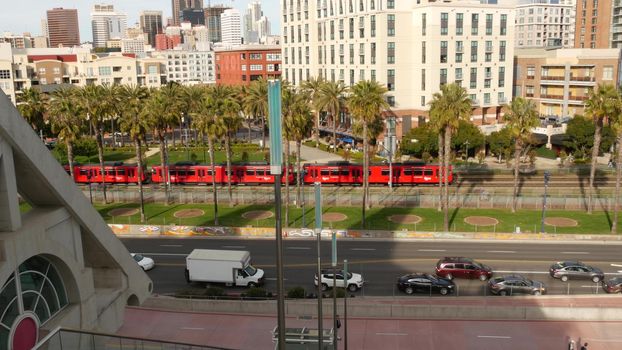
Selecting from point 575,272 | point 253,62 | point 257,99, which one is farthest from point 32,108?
point 253,62

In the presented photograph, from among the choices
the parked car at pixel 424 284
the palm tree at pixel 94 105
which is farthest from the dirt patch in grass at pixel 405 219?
the palm tree at pixel 94 105

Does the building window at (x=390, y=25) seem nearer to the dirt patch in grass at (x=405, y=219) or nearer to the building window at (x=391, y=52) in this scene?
the building window at (x=391, y=52)

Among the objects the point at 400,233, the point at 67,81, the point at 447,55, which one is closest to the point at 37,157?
the point at 400,233

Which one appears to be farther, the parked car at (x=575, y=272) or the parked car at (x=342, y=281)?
the parked car at (x=575, y=272)

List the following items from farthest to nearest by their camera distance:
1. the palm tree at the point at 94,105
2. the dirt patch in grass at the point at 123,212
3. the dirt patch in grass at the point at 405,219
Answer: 1. the palm tree at the point at 94,105
2. the dirt patch in grass at the point at 123,212
3. the dirt patch in grass at the point at 405,219

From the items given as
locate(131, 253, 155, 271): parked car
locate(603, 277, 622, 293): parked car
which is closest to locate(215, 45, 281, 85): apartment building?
locate(131, 253, 155, 271): parked car

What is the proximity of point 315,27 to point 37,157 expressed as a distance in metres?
101

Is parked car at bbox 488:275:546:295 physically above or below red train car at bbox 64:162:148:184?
below

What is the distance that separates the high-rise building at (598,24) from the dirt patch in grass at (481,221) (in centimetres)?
10036

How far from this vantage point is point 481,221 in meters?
58.0

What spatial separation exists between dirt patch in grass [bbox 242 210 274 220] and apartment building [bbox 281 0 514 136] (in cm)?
4257

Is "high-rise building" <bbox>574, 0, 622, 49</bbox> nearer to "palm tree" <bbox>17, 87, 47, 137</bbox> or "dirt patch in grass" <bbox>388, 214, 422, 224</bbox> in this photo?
"dirt patch in grass" <bbox>388, 214, 422, 224</bbox>

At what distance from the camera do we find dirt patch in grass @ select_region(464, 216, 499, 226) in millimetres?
57062

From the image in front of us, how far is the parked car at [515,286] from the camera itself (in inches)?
1516
